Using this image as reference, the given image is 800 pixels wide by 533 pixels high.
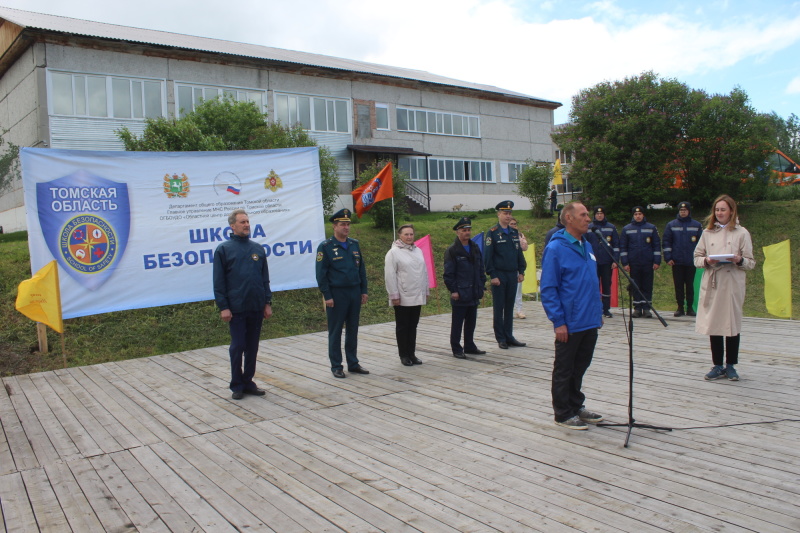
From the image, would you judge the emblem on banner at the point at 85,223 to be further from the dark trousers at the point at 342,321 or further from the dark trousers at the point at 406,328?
the dark trousers at the point at 406,328

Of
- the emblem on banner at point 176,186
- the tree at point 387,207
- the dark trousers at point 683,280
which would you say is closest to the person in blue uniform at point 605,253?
the dark trousers at point 683,280

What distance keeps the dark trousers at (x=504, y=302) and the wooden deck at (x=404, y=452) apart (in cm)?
86

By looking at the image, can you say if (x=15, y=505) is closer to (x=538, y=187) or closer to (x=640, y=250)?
(x=640, y=250)

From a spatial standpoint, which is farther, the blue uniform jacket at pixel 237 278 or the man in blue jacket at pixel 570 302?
the blue uniform jacket at pixel 237 278

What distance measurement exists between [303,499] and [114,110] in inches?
902

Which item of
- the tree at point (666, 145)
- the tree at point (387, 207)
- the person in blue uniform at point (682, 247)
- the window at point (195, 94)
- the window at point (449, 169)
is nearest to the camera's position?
the person in blue uniform at point (682, 247)

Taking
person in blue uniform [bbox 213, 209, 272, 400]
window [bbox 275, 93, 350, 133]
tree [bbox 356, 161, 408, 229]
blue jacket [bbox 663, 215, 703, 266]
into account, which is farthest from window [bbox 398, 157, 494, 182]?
person in blue uniform [bbox 213, 209, 272, 400]

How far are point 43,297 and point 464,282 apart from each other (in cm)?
554

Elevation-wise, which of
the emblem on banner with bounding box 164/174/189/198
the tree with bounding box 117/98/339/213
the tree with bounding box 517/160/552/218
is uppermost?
the tree with bounding box 117/98/339/213

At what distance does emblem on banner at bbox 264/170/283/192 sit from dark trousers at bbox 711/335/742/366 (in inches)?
280

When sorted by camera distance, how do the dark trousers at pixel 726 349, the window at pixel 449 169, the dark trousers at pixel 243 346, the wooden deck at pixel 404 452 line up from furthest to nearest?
the window at pixel 449 169 < the dark trousers at pixel 243 346 < the dark trousers at pixel 726 349 < the wooden deck at pixel 404 452

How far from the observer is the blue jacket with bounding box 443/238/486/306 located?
773 centimetres

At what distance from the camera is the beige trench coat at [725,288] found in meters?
5.89

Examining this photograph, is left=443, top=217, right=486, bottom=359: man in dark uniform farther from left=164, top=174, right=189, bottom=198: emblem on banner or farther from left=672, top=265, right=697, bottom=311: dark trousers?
left=164, top=174, right=189, bottom=198: emblem on banner
